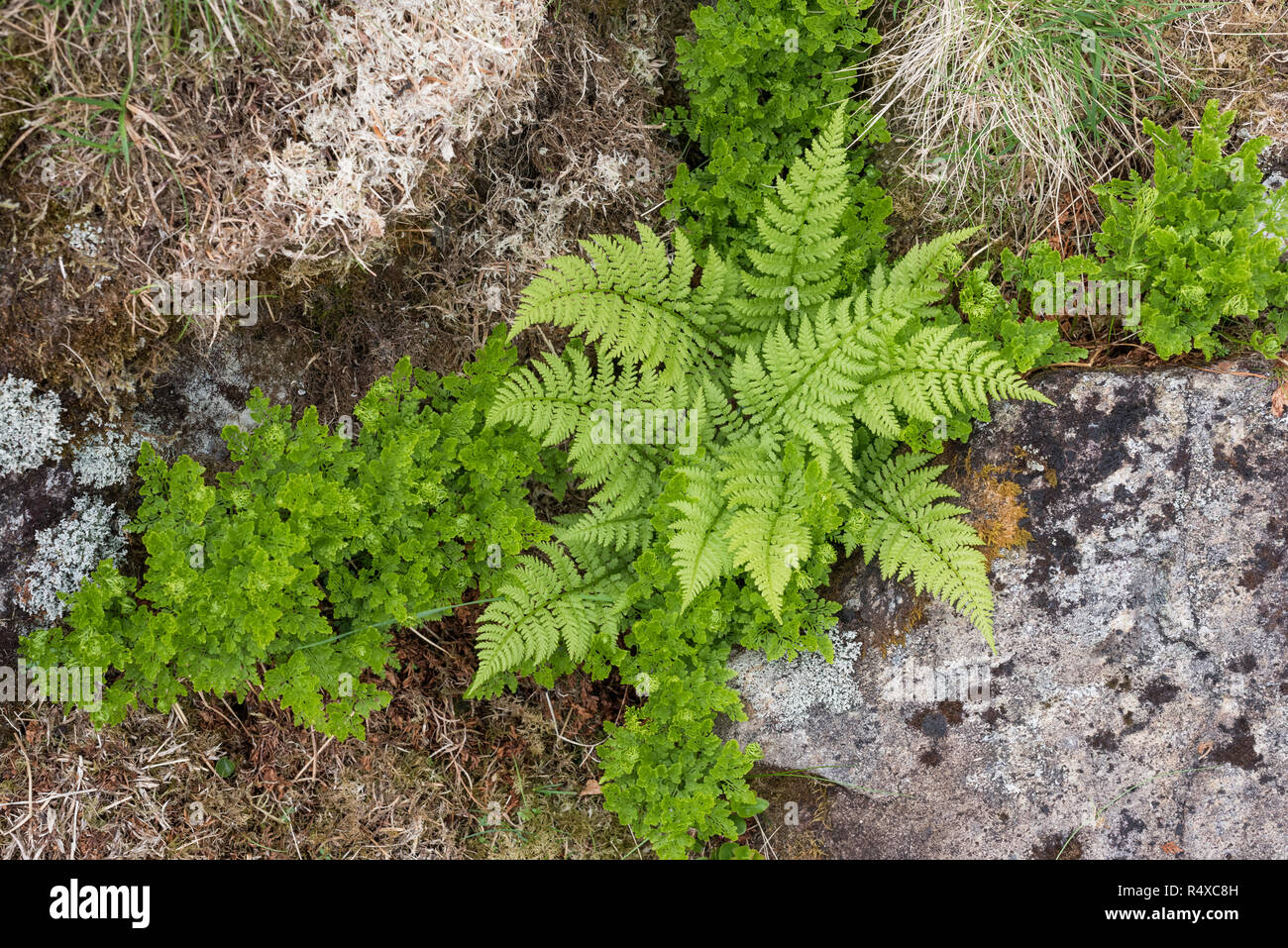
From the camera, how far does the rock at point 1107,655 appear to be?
3.67 meters

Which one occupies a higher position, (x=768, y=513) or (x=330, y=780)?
(x=768, y=513)

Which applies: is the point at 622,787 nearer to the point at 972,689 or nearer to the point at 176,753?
the point at 972,689

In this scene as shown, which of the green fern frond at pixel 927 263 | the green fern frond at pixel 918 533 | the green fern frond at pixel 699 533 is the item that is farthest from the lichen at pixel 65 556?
the green fern frond at pixel 927 263

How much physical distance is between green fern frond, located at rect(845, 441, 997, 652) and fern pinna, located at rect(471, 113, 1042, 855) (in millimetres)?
10

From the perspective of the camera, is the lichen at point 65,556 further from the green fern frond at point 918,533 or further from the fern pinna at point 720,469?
the green fern frond at point 918,533

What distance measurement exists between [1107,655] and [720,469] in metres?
1.91

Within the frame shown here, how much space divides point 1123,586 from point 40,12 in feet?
16.3

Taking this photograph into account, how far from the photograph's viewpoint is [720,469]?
4000 millimetres

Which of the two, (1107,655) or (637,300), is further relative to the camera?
(637,300)

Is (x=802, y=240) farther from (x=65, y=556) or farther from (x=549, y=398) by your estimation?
(x=65, y=556)

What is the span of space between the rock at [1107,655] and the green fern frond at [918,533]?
245 millimetres

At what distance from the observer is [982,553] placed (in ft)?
12.4

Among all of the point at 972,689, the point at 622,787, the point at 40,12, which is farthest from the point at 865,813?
the point at 40,12

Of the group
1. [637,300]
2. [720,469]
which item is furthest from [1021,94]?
[720,469]
